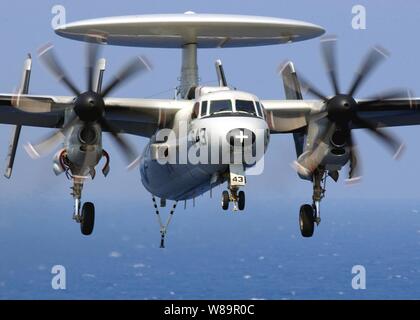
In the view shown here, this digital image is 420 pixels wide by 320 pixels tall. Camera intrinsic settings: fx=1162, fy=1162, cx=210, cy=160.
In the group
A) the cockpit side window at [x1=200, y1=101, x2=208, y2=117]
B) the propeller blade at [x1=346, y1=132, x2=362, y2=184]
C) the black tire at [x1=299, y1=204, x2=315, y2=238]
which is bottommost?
the black tire at [x1=299, y1=204, x2=315, y2=238]

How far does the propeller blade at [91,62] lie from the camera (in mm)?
35031

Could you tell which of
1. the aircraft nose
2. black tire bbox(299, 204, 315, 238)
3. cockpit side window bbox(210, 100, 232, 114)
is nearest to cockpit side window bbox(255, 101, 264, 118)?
cockpit side window bbox(210, 100, 232, 114)

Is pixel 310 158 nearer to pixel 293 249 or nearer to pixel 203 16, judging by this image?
pixel 203 16

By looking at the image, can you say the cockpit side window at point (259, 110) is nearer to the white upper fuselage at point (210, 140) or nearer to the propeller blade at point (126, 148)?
the white upper fuselage at point (210, 140)

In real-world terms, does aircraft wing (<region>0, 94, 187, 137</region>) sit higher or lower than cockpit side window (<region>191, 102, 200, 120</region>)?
higher

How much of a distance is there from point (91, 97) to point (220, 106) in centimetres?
393

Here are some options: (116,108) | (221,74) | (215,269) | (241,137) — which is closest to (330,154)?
(221,74)

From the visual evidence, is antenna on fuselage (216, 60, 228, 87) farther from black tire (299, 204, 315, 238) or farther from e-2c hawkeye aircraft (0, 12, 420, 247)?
black tire (299, 204, 315, 238)

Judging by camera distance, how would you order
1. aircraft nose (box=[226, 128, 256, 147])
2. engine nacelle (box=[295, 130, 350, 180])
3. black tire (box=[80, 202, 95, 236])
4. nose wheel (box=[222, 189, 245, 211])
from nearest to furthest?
aircraft nose (box=[226, 128, 256, 147]) → nose wheel (box=[222, 189, 245, 211]) → engine nacelle (box=[295, 130, 350, 180]) → black tire (box=[80, 202, 95, 236])

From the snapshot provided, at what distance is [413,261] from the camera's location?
15425 centimetres

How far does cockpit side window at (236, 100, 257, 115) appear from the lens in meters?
31.5

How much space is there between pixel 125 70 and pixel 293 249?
4998 inches

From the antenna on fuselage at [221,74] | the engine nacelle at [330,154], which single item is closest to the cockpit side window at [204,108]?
the antenna on fuselage at [221,74]
